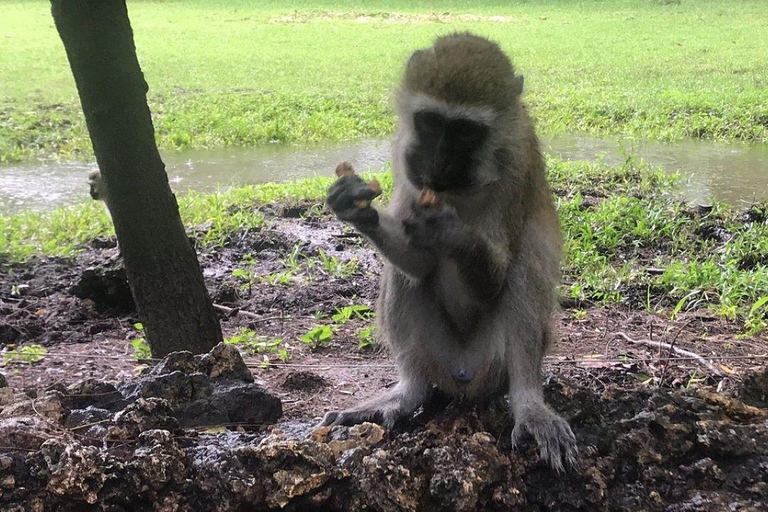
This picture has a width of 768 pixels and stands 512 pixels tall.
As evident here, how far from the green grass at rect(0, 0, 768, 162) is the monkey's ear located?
545mm

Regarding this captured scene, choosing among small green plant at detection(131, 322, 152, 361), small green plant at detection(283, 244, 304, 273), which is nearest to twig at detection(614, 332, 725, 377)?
small green plant at detection(283, 244, 304, 273)

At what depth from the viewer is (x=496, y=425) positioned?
8.47ft

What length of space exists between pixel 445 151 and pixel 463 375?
0.85 m

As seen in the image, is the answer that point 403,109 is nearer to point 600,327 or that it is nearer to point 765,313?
point 600,327

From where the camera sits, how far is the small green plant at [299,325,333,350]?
4605 mm

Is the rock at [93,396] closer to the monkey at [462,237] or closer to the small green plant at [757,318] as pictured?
the monkey at [462,237]

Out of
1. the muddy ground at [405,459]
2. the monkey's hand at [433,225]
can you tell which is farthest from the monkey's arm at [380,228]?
the muddy ground at [405,459]

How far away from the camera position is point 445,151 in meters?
2.68

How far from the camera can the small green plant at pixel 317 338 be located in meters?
4.61

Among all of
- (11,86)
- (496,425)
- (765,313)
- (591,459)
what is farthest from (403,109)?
(11,86)

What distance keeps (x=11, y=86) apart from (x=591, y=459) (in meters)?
14.3

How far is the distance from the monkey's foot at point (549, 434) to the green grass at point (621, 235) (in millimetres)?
2664

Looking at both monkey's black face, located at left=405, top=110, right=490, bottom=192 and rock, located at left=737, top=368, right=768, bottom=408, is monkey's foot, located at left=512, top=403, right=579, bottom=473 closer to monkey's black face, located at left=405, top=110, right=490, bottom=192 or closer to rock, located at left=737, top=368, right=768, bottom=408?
rock, located at left=737, top=368, right=768, bottom=408

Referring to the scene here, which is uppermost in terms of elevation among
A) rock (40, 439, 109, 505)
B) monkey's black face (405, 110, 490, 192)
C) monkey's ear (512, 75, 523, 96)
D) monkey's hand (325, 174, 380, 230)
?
monkey's ear (512, 75, 523, 96)
